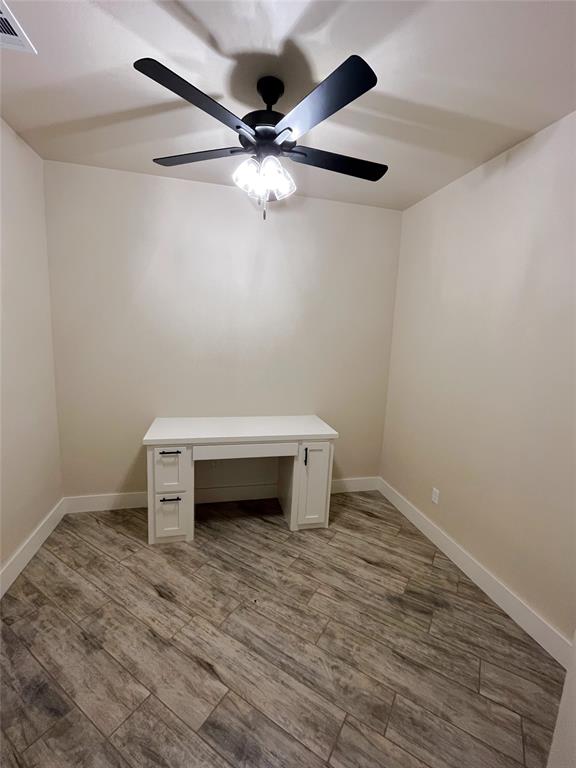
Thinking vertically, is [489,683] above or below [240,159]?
below

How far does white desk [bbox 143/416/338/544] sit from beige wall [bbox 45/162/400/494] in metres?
0.33

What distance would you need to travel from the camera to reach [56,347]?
7.88ft

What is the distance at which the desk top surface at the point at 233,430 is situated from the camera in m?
2.23

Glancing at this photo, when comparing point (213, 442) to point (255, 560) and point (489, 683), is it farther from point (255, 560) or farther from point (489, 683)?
point (489, 683)

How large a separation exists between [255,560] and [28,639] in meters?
1.19

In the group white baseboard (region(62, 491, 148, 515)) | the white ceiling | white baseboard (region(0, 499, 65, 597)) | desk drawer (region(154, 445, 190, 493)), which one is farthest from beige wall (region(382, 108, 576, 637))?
white baseboard (region(0, 499, 65, 597))

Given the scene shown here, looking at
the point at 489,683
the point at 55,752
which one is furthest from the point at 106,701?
the point at 489,683

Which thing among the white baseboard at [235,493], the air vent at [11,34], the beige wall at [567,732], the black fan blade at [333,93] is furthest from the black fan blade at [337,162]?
the white baseboard at [235,493]

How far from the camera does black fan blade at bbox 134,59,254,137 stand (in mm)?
967

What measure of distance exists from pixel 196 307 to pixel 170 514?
1.55 meters

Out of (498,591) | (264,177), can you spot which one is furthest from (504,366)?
(264,177)

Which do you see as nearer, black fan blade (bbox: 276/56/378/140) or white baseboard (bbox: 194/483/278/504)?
black fan blade (bbox: 276/56/378/140)

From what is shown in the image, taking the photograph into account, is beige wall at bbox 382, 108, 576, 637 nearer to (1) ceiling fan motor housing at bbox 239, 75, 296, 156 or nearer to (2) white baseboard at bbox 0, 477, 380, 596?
(2) white baseboard at bbox 0, 477, 380, 596

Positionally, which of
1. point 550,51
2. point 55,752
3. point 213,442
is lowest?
point 55,752
